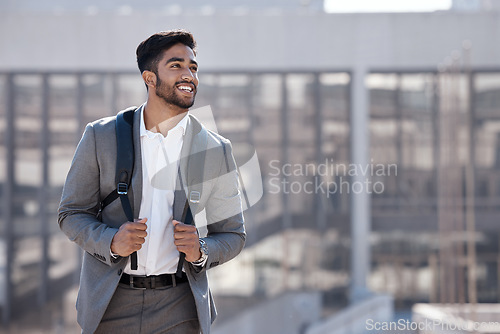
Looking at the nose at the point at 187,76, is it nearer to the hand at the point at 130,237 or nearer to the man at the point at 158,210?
the man at the point at 158,210

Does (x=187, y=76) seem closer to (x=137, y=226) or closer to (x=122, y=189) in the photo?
(x=122, y=189)

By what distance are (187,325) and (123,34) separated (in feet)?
49.9

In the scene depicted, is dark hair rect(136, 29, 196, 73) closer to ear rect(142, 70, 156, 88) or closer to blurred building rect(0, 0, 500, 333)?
ear rect(142, 70, 156, 88)

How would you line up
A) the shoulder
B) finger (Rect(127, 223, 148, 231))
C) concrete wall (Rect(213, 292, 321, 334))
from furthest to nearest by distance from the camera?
concrete wall (Rect(213, 292, 321, 334)), the shoulder, finger (Rect(127, 223, 148, 231))

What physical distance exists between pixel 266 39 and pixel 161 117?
14.7 meters

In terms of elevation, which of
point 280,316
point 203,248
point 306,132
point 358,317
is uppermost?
point 306,132

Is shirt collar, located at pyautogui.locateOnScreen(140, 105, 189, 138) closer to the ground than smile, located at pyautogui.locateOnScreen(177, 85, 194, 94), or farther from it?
closer to the ground

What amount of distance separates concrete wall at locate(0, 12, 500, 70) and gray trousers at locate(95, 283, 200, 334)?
14767mm

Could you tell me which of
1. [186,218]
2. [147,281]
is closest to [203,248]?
[186,218]

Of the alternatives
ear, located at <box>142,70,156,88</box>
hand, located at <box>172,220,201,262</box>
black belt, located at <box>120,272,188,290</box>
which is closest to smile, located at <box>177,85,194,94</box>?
ear, located at <box>142,70,156,88</box>

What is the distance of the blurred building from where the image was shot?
1658 centimetres

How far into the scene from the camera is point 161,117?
2.27m

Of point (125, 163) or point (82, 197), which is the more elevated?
point (125, 163)

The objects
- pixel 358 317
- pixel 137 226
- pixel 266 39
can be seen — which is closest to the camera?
pixel 137 226
